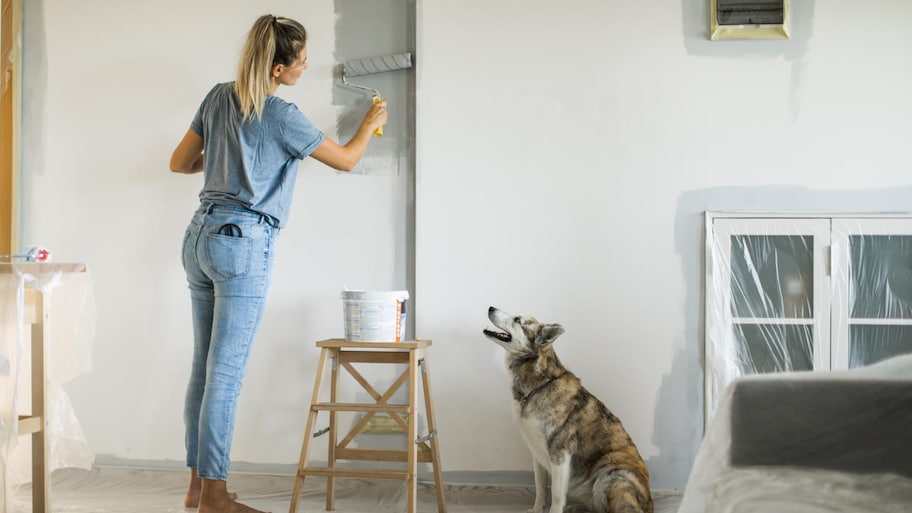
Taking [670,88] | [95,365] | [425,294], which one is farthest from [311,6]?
[95,365]

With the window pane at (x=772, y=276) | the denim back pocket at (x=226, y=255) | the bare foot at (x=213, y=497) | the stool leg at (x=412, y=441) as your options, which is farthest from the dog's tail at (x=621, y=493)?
the denim back pocket at (x=226, y=255)

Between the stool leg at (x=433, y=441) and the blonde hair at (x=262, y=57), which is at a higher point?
the blonde hair at (x=262, y=57)

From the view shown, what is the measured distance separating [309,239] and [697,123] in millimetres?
1493

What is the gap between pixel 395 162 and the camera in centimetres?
291

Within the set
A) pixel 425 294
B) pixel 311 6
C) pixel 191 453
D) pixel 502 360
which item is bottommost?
pixel 191 453

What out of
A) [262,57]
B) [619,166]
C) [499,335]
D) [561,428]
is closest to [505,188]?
[619,166]

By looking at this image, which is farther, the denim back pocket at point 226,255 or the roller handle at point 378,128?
the roller handle at point 378,128

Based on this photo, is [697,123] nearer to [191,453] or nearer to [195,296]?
[195,296]

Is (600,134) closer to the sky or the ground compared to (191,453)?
closer to the sky

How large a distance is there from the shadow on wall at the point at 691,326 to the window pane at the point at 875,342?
450 millimetres

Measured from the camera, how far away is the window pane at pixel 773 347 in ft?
8.70

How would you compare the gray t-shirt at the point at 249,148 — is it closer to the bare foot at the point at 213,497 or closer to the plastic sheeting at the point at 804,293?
the bare foot at the point at 213,497

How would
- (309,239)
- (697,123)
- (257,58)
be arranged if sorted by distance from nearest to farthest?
(257,58)
(697,123)
(309,239)

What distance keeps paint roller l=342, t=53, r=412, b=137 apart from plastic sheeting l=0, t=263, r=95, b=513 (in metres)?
1.17
